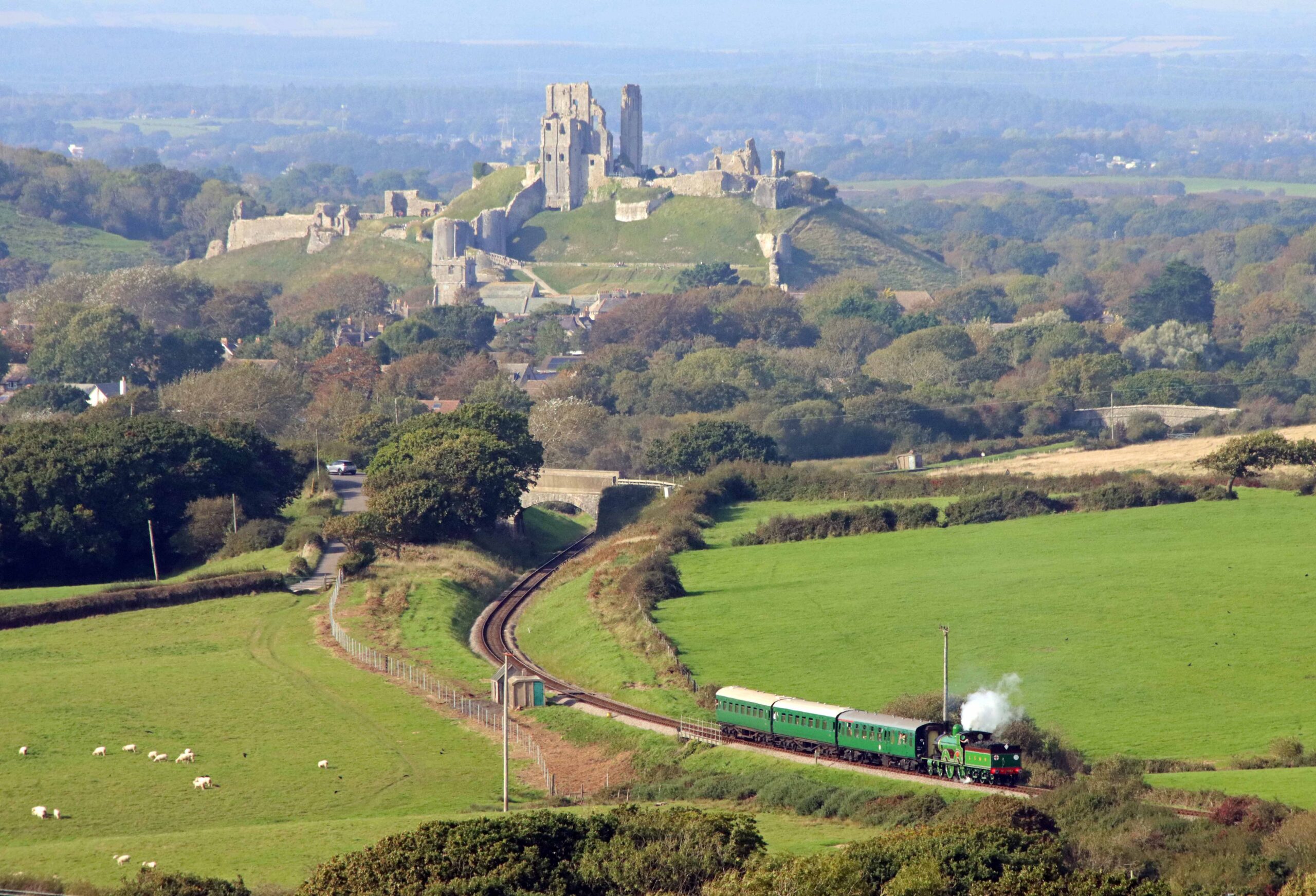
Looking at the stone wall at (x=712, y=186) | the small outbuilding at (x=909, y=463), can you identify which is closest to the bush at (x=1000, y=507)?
the small outbuilding at (x=909, y=463)

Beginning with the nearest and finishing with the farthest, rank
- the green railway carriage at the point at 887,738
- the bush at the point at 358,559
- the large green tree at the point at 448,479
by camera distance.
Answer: the green railway carriage at the point at 887,738
the bush at the point at 358,559
the large green tree at the point at 448,479

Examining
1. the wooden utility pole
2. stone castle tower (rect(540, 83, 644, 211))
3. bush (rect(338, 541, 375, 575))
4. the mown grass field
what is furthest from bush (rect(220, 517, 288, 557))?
stone castle tower (rect(540, 83, 644, 211))

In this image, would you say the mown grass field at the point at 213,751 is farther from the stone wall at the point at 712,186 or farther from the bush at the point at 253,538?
the stone wall at the point at 712,186

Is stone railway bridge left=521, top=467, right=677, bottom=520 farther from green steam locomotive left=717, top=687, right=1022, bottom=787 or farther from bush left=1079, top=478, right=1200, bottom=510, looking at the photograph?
green steam locomotive left=717, top=687, right=1022, bottom=787

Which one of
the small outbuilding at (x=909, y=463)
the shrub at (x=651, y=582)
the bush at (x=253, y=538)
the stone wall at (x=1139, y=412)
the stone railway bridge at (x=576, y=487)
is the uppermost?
Answer: the shrub at (x=651, y=582)

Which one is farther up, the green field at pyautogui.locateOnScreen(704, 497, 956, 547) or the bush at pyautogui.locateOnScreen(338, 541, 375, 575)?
the bush at pyautogui.locateOnScreen(338, 541, 375, 575)

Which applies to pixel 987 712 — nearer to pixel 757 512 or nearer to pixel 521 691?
pixel 521 691

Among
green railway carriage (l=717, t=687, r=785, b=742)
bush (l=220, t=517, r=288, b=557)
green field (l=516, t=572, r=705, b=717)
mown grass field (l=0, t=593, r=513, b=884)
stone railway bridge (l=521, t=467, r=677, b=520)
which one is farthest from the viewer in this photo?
stone railway bridge (l=521, t=467, r=677, b=520)

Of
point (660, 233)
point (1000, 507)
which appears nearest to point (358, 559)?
point (1000, 507)
